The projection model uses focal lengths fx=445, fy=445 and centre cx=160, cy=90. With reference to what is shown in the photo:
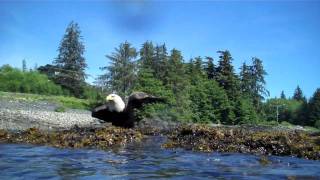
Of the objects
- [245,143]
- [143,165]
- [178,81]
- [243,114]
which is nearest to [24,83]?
[178,81]

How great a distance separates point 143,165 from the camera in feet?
30.1

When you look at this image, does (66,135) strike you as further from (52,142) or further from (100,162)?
(100,162)

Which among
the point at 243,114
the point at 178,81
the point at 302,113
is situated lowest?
the point at 243,114

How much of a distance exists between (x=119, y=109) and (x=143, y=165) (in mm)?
7126

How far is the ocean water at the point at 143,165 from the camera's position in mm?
7770

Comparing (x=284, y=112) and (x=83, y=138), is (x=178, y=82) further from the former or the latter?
(x=284, y=112)

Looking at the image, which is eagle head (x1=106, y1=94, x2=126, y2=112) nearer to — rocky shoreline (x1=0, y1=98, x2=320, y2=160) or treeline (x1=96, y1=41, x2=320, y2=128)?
rocky shoreline (x1=0, y1=98, x2=320, y2=160)

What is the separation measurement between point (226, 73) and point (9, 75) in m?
34.1

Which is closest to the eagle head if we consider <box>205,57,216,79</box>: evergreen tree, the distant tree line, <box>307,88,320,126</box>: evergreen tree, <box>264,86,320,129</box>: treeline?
the distant tree line

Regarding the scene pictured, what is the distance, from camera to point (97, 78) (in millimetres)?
67500

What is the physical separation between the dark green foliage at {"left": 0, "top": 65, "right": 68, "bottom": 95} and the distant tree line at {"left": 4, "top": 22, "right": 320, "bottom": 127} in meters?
7.14

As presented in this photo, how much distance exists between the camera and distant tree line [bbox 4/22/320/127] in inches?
1933

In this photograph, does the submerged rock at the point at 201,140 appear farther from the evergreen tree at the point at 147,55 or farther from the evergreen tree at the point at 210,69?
the evergreen tree at the point at 210,69

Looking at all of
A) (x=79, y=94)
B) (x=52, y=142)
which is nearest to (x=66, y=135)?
(x=52, y=142)
